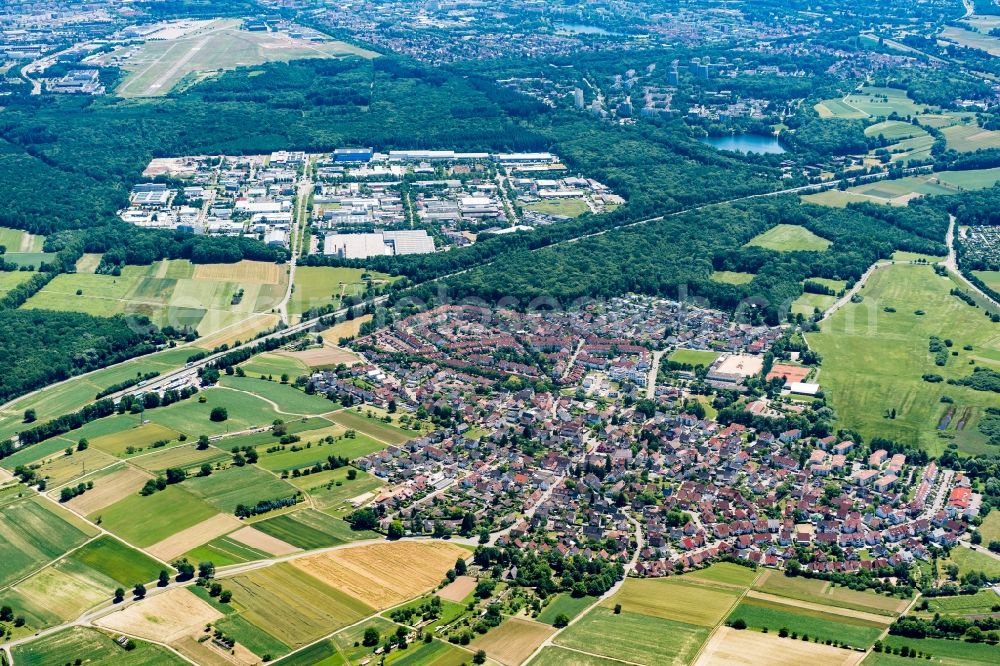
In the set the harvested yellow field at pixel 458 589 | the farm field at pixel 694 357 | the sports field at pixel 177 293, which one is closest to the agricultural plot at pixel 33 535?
the harvested yellow field at pixel 458 589

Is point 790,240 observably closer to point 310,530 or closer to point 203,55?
point 310,530

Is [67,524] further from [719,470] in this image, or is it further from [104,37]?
[104,37]

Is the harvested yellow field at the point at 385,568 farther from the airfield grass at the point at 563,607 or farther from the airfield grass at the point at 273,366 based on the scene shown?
the airfield grass at the point at 273,366

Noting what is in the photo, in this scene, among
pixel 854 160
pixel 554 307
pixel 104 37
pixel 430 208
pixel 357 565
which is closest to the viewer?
pixel 357 565

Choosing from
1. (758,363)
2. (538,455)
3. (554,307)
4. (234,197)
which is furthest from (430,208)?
(538,455)

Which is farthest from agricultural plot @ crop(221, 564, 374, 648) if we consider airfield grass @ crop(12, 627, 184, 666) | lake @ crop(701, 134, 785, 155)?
lake @ crop(701, 134, 785, 155)
